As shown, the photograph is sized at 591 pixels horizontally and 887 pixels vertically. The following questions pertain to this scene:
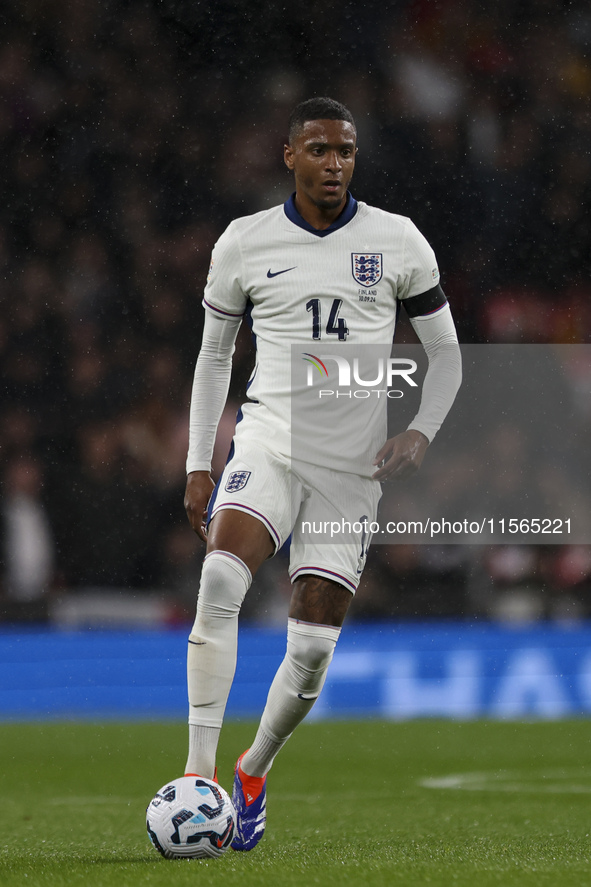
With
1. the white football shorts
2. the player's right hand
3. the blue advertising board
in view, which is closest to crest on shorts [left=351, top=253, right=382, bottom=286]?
the white football shorts

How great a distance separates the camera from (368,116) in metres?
8.98

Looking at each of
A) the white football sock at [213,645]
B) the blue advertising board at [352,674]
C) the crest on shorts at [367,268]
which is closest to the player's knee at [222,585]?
the white football sock at [213,645]

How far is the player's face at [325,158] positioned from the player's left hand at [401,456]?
657 millimetres

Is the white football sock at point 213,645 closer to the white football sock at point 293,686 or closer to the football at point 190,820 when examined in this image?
the football at point 190,820

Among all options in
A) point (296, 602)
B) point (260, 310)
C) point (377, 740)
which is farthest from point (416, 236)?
point (377, 740)

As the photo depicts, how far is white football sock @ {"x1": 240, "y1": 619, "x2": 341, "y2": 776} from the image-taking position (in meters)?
3.34

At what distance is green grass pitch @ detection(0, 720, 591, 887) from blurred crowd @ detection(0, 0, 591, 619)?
1388 mm

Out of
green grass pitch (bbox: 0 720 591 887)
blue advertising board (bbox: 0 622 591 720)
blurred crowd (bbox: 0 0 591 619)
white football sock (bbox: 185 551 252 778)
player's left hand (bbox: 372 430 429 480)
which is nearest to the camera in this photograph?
green grass pitch (bbox: 0 720 591 887)

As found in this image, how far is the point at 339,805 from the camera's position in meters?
4.36

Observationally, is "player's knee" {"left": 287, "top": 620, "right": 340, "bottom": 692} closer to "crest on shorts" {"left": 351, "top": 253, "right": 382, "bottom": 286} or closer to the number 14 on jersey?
the number 14 on jersey

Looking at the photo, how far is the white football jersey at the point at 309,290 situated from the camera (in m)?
3.44

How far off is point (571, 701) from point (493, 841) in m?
3.44

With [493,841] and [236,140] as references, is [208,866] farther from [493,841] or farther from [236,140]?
[236,140]

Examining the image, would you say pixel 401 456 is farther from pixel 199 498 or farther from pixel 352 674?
pixel 352 674
